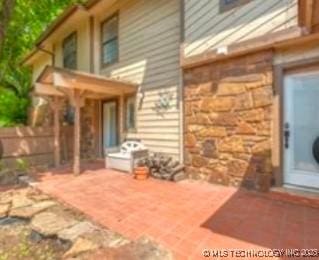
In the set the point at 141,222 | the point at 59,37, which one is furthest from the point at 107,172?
the point at 59,37

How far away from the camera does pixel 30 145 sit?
32.9 ft

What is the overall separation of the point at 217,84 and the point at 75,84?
10.8 ft

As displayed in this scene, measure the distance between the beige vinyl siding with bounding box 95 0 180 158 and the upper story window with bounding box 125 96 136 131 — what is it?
274 mm

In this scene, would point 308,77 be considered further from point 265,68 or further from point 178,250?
point 178,250

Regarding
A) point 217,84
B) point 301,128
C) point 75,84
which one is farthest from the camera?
point 75,84

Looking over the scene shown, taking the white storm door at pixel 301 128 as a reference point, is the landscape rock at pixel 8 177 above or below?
below

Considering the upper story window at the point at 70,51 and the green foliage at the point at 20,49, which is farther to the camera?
the green foliage at the point at 20,49

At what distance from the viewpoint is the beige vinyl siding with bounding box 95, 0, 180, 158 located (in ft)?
23.9

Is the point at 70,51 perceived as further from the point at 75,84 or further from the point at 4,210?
the point at 4,210

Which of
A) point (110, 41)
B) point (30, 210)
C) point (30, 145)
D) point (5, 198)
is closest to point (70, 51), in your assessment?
point (110, 41)

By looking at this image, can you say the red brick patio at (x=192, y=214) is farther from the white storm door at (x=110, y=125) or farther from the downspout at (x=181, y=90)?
the white storm door at (x=110, y=125)

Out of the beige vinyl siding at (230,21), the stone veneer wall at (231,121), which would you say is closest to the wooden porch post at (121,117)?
the stone veneer wall at (231,121)

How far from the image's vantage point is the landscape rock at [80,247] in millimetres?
3353

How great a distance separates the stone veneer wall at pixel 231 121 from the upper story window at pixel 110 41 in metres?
3.73
